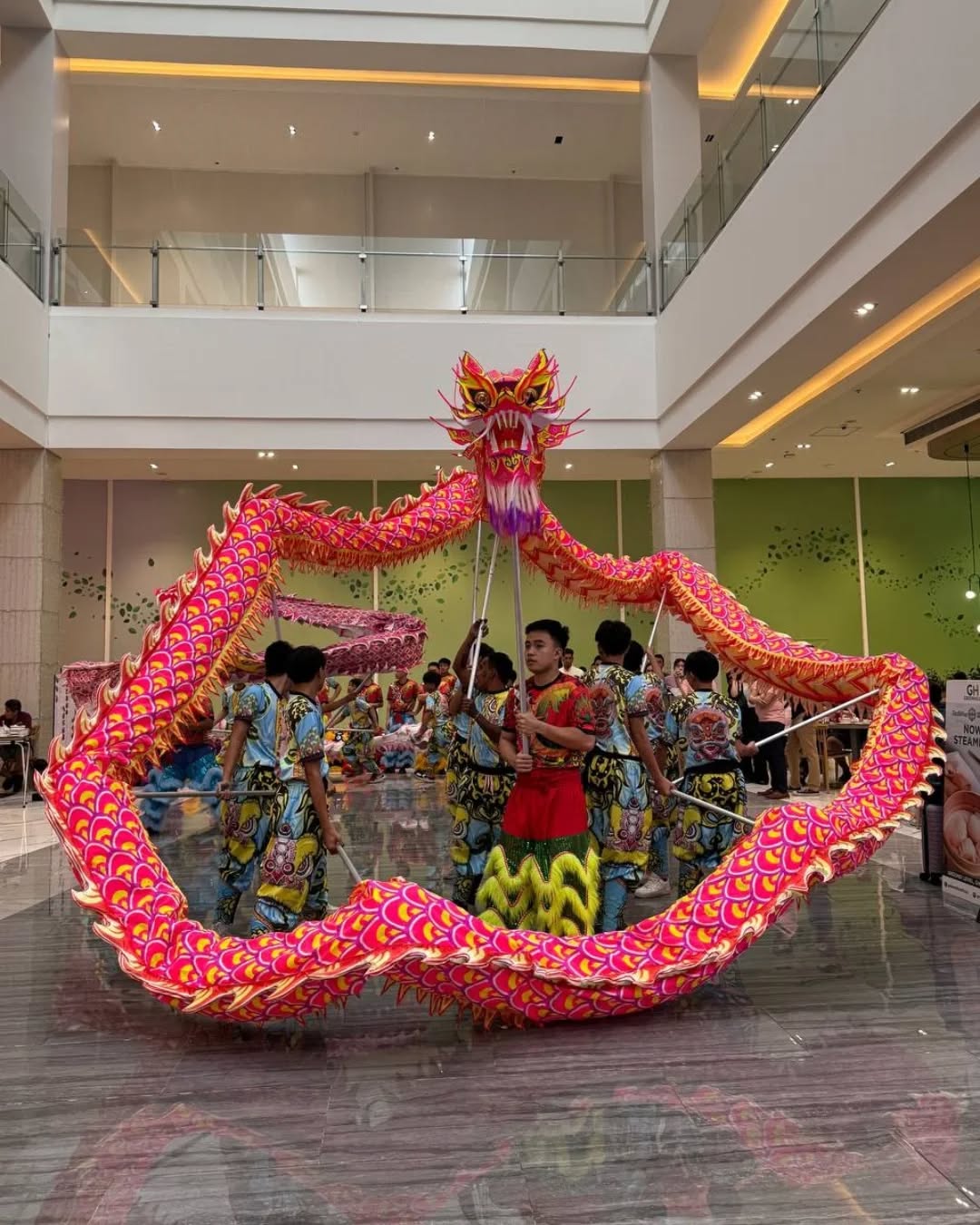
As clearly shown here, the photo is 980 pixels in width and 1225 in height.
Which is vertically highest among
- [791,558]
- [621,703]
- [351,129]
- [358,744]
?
[351,129]

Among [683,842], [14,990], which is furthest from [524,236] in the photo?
[14,990]

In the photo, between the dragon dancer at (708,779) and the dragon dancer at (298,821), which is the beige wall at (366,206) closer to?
the dragon dancer at (708,779)

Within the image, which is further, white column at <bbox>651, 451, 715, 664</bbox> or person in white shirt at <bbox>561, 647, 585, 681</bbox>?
white column at <bbox>651, 451, 715, 664</bbox>

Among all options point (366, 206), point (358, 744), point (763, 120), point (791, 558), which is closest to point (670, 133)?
point (763, 120)

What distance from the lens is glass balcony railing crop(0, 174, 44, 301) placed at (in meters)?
8.81

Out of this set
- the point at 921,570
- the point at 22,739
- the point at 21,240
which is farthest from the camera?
the point at 921,570

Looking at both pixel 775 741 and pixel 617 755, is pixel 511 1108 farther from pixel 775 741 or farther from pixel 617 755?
pixel 775 741

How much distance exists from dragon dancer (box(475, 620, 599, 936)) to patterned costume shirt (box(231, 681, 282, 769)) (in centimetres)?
122

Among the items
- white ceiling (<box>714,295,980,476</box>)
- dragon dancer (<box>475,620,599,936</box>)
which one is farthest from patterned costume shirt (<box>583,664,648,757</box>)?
white ceiling (<box>714,295,980,476</box>)

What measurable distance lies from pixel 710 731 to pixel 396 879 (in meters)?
1.96

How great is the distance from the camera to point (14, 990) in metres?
3.46

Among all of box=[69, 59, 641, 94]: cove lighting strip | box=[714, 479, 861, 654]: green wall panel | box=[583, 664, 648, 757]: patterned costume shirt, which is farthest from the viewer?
box=[714, 479, 861, 654]: green wall panel

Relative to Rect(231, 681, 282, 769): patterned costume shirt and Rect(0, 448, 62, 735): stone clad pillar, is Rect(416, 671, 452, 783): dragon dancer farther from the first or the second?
Rect(231, 681, 282, 769): patterned costume shirt

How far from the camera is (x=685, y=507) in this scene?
10312 millimetres
